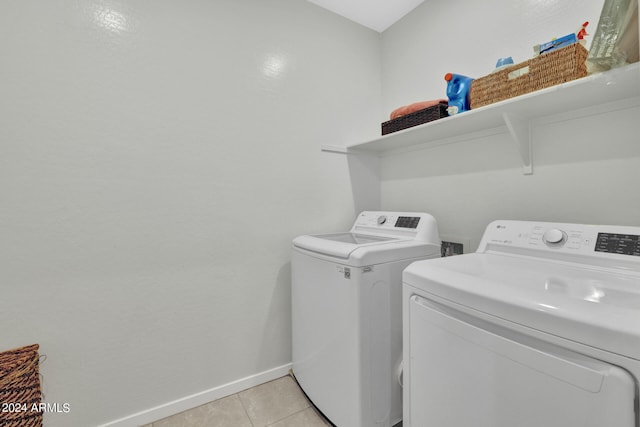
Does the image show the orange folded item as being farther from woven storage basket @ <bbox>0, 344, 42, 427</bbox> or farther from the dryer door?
woven storage basket @ <bbox>0, 344, 42, 427</bbox>

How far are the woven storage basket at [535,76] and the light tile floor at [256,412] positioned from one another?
70.4 inches

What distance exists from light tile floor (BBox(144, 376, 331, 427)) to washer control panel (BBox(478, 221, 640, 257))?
49.2 inches

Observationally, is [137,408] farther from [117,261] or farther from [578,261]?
[578,261]

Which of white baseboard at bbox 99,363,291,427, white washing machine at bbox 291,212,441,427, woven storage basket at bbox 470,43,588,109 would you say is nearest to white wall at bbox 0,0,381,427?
white baseboard at bbox 99,363,291,427

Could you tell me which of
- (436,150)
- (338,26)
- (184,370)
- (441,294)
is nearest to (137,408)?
(184,370)

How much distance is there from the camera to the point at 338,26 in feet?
6.75

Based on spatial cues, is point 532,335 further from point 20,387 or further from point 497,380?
point 20,387

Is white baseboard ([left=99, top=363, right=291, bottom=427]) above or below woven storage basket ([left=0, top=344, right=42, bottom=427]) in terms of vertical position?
below

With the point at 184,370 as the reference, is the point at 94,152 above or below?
above

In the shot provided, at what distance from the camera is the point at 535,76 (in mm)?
1113

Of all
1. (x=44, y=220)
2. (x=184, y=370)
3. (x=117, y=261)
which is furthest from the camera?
(x=184, y=370)

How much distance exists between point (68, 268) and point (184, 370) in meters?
0.78

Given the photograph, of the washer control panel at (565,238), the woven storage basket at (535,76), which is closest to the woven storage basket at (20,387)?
the washer control panel at (565,238)

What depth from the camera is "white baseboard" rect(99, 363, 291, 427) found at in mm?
1376
